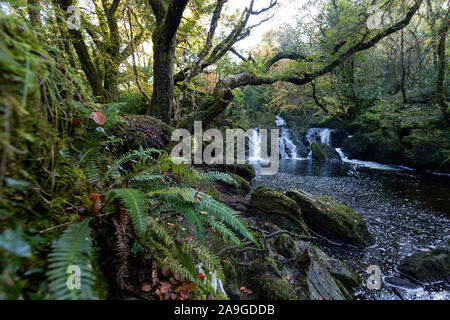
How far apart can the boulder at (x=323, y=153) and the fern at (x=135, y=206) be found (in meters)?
13.5

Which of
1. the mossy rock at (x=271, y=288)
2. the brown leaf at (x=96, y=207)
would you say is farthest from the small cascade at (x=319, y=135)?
the brown leaf at (x=96, y=207)

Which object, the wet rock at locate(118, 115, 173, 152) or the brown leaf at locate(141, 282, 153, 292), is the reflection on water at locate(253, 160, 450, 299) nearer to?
the brown leaf at locate(141, 282, 153, 292)

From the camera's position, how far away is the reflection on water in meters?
3.23

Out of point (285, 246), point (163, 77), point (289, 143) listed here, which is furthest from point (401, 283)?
point (289, 143)

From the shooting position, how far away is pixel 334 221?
384 cm

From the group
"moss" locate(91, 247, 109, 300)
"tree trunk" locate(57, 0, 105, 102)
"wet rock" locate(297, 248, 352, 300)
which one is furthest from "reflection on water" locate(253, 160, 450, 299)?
"tree trunk" locate(57, 0, 105, 102)

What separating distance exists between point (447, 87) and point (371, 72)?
434 centimetres

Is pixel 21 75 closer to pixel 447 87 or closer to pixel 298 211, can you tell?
pixel 298 211

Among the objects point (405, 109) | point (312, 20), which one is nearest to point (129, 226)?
point (312, 20)

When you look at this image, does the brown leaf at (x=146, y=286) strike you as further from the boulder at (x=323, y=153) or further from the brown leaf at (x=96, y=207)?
the boulder at (x=323, y=153)

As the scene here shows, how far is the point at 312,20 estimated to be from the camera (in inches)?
→ 384

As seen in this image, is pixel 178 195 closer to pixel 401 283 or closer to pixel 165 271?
pixel 165 271

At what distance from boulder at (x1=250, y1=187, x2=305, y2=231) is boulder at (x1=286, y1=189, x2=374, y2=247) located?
33cm
